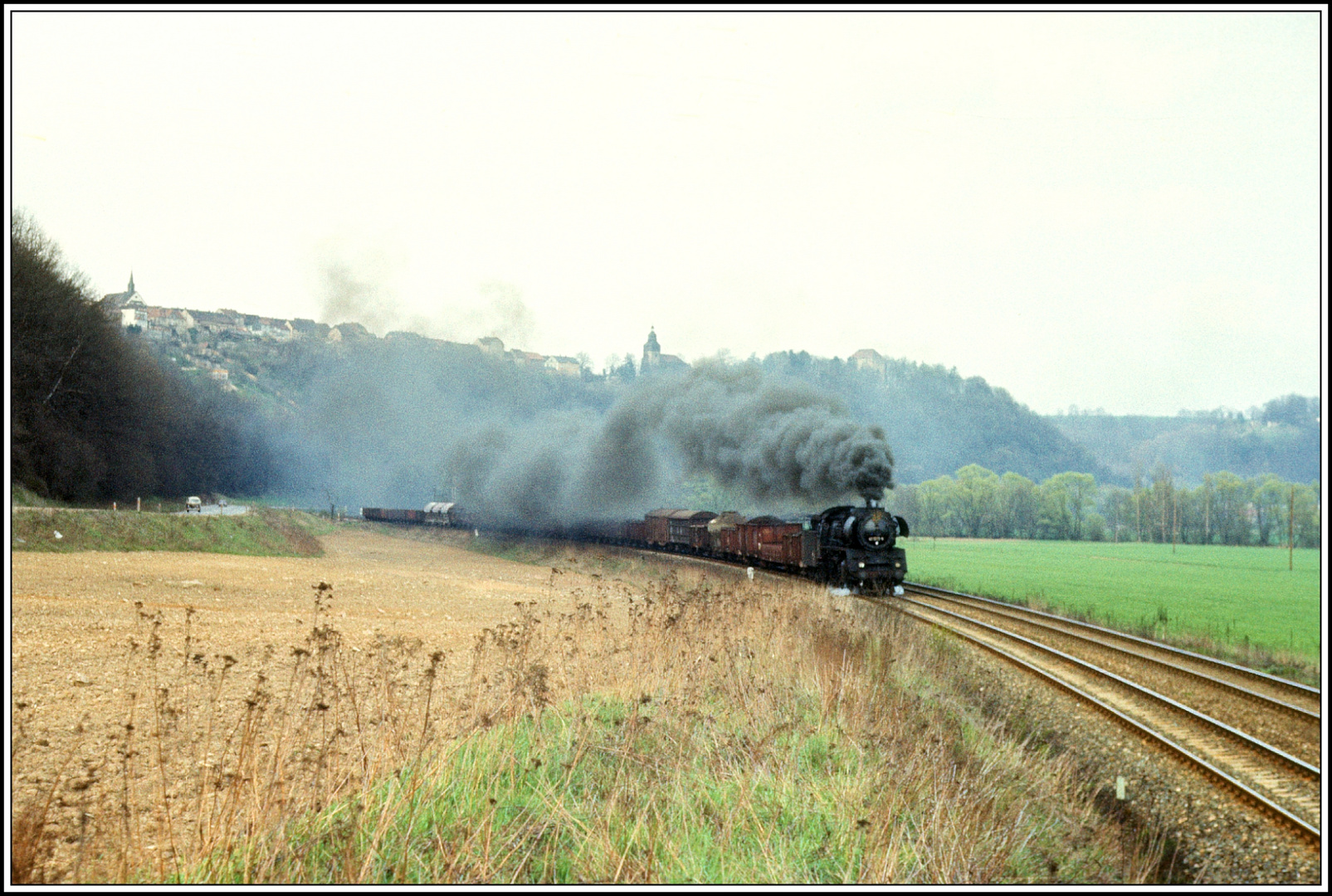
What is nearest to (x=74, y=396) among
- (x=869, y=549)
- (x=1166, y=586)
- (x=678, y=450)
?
(x=678, y=450)

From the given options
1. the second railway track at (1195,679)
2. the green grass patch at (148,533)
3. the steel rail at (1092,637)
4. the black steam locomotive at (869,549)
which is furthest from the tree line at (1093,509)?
the green grass patch at (148,533)

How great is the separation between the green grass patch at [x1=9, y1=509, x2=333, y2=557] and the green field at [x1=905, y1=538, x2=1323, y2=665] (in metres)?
28.7

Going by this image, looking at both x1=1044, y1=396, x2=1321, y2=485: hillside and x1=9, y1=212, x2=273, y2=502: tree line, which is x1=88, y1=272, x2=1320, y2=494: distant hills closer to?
x1=1044, y1=396, x2=1321, y2=485: hillside

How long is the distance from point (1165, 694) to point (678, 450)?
2801 cm

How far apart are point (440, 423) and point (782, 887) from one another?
254 feet

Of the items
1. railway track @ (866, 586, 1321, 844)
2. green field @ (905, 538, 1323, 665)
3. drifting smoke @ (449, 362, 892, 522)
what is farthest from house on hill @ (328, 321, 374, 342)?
railway track @ (866, 586, 1321, 844)

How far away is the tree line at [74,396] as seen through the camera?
39.7m

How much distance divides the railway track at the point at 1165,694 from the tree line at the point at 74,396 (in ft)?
129

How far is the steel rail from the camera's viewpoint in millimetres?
12328

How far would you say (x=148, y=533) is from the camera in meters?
29.7

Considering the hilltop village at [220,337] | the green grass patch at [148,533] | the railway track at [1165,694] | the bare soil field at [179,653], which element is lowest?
Answer: the railway track at [1165,694]

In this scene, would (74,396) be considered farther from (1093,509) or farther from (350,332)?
(1093,509)

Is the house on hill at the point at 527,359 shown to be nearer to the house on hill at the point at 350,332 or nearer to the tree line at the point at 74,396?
the house on hill at the point at 350,332

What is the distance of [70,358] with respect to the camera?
40844 millimetres
